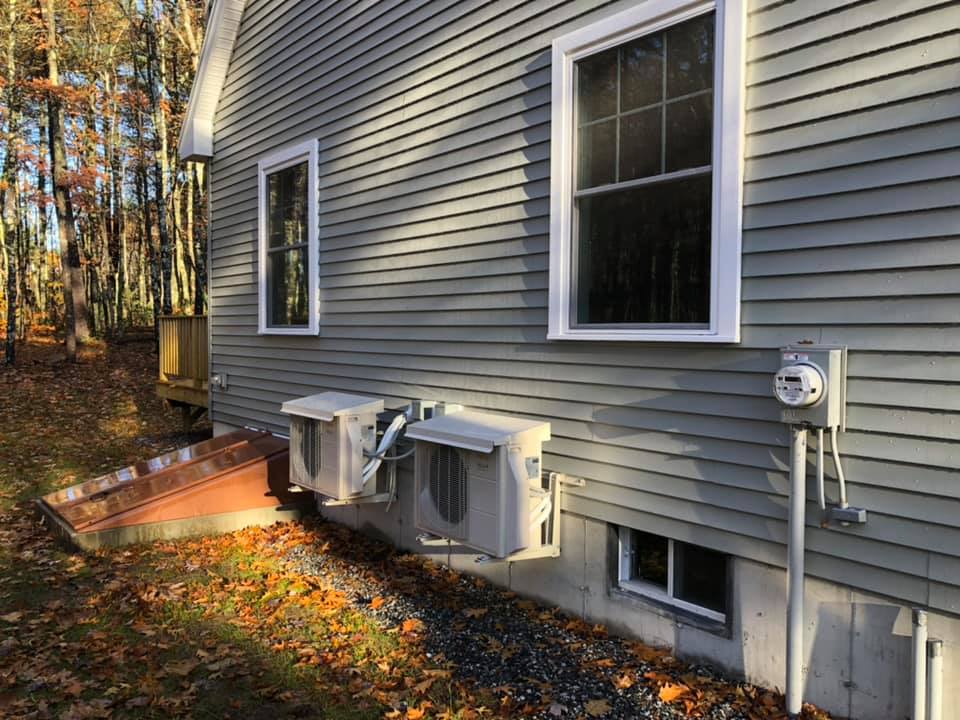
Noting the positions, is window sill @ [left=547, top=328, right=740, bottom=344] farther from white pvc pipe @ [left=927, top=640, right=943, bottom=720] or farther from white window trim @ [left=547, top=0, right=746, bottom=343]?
white pvc pipe @ [left=927, top=640, right=943, bottom=720]

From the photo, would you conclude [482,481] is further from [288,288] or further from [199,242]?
[199,242]

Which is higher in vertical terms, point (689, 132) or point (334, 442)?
point (689, 132)

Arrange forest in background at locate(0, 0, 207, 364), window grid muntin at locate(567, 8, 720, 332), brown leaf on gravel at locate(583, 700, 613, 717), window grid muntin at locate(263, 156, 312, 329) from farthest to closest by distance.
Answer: forest in background at locate(0, 0, 207, 364), window grid muntin at locate(263, 156, 312, 329), window grid muntin at locate(567, 8, 720, 332), brown leaf on gravel at locate(583, 700, 613, 717)

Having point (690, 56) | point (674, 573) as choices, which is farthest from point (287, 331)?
point (690, 56)

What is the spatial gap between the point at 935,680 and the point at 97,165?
877 inches

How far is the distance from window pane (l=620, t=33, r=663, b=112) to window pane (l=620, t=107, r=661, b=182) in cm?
7

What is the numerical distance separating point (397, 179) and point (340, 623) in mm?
3269

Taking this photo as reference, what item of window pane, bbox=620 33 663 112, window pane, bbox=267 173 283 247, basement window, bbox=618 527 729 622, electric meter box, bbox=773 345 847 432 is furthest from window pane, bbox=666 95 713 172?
window pane, bbox=267 173 283 247

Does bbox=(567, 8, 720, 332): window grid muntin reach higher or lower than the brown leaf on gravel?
higher

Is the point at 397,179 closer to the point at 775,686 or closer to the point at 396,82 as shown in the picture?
the point at 396,82

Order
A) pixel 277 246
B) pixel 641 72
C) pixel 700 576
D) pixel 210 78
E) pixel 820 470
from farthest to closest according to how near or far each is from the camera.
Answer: pixel 210 78, pixel 277 246, pixel 641 72, pixel 700 576, pixel 820 470

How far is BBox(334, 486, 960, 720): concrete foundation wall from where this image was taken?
2.77m

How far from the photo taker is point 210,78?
8.16 metres

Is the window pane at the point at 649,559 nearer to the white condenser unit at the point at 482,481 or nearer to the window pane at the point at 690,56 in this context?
the white condenser unit at the point at 482,481
